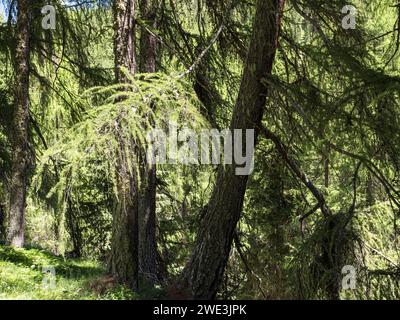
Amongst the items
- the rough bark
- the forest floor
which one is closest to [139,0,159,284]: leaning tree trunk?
the forest floor

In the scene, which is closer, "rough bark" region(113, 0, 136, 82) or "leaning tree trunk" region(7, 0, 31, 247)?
"rough bark" region(113, 0, 136, 82)

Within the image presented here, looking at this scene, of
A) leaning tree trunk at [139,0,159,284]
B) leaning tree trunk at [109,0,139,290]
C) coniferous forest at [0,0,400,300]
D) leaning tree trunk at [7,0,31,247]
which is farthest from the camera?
leaning tree trunk at [7,0,31,247]

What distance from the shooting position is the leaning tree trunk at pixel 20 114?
9141mm

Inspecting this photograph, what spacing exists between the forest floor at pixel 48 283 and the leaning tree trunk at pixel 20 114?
3.24 feet

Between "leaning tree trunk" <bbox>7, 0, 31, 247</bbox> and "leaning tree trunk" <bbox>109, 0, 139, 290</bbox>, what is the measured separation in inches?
125

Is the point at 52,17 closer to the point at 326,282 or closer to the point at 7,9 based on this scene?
the point at 7,9

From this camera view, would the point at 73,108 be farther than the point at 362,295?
Yes

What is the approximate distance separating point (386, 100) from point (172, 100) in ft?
6.92

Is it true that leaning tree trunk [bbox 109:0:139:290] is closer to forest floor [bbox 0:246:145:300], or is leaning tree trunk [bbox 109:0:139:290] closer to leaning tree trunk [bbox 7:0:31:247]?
forest floor [bbox 0:246:145:300]

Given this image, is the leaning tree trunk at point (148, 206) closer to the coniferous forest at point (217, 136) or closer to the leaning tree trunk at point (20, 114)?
the coniferous forest at point (217, 136)

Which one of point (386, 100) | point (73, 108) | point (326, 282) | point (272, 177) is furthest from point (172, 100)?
point (73, 108)

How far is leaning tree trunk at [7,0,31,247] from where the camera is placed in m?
9.14
